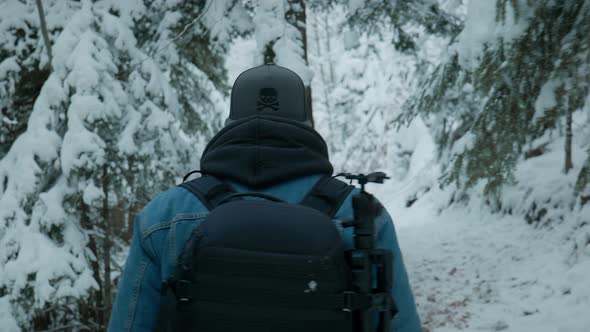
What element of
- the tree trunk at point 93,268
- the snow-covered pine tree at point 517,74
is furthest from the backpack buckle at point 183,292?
the tree trunk at point 93,268

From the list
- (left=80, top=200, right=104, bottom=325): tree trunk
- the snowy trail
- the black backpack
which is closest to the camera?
the black backpack

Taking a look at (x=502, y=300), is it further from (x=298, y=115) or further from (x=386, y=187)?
(x=386, y=187)

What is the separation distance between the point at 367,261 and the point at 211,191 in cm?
60

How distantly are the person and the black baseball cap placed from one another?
137 millimetres

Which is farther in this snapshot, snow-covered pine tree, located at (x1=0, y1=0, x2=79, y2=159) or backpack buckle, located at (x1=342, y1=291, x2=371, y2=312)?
snow-covered pine tree, located at (x1=0, y1=0, x2=79, y2=159)

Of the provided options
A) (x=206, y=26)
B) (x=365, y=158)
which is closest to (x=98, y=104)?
(x=206, y=26)

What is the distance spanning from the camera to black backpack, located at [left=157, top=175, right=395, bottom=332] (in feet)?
5.13

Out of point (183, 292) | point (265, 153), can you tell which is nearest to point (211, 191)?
point (265, 153)

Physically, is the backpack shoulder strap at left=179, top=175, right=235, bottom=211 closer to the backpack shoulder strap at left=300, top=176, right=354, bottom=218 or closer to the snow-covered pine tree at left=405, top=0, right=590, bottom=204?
the backpack shoulder strap at left=300, top=176, right=354, bottom=218

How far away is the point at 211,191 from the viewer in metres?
1.77

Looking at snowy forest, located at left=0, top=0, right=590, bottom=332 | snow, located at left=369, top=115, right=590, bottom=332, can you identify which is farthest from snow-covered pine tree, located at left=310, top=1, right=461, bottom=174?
snowy forest, located at left=0, top=0, right=590, bottom=332

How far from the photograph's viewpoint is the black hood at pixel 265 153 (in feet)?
5.77

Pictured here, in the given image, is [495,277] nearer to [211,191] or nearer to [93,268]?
[93,268]

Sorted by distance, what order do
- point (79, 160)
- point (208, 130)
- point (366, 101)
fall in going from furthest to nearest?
1. point (366, 101)
2. point (208, 130)
3. point (79, 160)
